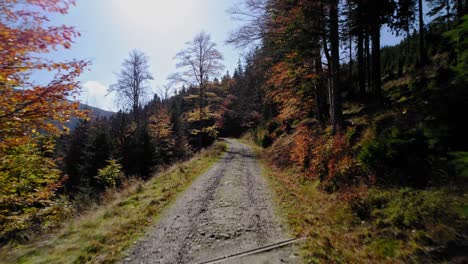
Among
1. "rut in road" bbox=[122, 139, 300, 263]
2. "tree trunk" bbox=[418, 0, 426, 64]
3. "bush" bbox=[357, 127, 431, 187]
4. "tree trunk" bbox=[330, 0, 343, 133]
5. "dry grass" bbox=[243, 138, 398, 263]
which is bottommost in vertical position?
"rut in road" bbox=[122, 139, 300, 263]

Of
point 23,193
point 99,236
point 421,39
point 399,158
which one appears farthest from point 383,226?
point 421,39

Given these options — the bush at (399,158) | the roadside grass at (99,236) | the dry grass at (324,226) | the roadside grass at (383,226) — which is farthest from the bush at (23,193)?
the bush at (399,158)

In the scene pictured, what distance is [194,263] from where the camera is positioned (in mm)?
3914

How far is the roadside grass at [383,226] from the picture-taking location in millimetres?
3424

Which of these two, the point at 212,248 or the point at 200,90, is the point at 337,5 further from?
the point at 200,90

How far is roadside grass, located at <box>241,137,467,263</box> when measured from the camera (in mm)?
3424

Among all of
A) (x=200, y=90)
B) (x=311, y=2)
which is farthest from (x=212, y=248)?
(x=200, y=90)

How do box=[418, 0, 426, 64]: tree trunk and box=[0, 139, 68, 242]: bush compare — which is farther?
box=[418, 0, 426, 64]: tree trunk

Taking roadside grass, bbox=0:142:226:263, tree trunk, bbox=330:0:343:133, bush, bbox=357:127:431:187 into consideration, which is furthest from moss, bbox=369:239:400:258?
tree trunk, bbox=330:0:343:133

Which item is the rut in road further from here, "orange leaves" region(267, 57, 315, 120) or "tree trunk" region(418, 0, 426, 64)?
"tree trunk" region(418, 0, 426, 64)

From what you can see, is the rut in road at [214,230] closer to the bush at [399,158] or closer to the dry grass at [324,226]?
the dry grass at [324,226]

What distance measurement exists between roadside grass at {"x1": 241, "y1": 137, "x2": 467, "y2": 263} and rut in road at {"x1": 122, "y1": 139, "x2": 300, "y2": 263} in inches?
24.1

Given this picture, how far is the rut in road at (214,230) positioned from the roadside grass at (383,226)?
0.61 meters

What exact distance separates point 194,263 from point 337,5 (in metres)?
10.3
